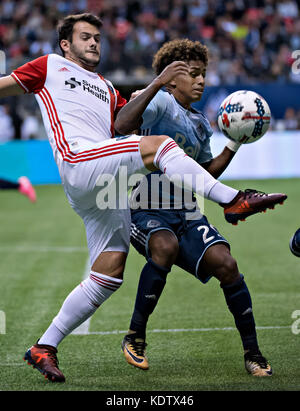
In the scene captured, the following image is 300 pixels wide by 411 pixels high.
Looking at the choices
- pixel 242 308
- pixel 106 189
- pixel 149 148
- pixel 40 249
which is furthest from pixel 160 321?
pixel 40 249

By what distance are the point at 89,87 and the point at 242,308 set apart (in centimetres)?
172

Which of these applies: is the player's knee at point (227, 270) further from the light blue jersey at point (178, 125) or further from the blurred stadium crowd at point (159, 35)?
the blurred stadium crowd at point (159, 35)

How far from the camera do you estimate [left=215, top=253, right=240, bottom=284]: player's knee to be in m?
4.37

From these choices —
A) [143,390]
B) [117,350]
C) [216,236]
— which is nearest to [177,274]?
[117,350]

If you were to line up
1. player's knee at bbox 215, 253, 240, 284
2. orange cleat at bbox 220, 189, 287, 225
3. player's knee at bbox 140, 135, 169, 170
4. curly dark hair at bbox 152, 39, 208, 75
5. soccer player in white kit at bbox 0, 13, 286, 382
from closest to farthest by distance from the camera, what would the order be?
orange cleat at bbox 220, 189, 287, 225, player's knee at bbox 140, 135, 169, 170, soccer player in white kit at bbox 0, 13, 286, 382, player's knee at bbox 215, 253, 240, 284, curly dark hair at bbox 152, 39, 208, 75

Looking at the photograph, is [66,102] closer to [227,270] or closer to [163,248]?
[163,248]

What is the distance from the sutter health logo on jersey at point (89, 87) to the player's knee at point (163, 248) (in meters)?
0.94

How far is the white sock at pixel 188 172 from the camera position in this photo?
3.75 m

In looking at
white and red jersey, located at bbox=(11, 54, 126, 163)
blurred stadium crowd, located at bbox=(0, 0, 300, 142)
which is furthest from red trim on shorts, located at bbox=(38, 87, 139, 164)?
blurred stadium crowd, located at bbox=(0, 0, 300, 142)

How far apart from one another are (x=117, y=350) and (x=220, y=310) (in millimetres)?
1568

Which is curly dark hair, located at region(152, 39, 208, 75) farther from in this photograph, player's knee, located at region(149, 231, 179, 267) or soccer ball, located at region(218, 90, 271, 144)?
player's knee, located at region(149, 231, 179, 267)

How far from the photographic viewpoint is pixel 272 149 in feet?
62.5

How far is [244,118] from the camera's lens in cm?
428

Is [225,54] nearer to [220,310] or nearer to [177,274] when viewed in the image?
[177,274]
